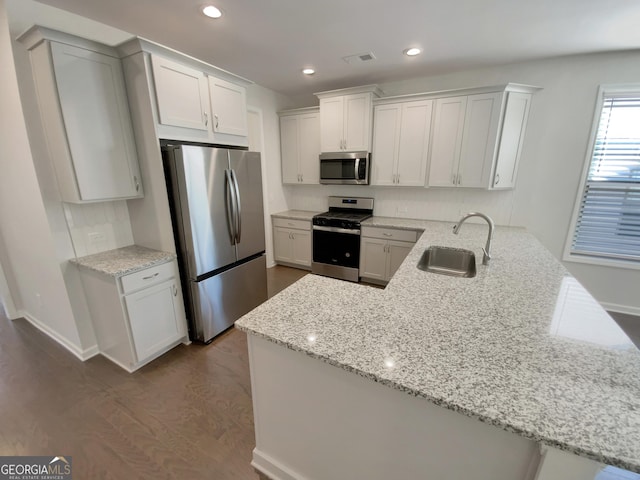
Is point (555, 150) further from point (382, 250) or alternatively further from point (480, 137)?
point (382, 250)

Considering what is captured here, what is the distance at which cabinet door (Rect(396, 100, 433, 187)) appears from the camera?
324 cm

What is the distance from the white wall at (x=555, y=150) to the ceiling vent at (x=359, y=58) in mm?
941

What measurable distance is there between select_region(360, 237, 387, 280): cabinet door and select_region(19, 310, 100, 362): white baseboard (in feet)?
9.86

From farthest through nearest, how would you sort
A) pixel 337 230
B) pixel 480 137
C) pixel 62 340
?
1. pixel 337 230
2. pixel 480 137
3. pixel 62 340

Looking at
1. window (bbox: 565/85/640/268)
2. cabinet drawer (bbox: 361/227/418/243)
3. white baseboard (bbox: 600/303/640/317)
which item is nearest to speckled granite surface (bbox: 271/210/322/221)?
cabinet drawer (bbox: 361/227/418/243)

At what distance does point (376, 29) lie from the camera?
2.21 metres

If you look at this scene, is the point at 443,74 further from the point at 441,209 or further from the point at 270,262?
the point at 270,262

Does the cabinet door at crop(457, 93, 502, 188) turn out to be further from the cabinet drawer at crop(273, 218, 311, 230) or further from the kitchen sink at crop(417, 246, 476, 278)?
the cabinet drawer at crop(273, 218, 311, 230)

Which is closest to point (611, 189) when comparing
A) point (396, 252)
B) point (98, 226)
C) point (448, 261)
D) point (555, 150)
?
point (555, 150)

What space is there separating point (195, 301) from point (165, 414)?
879 mm

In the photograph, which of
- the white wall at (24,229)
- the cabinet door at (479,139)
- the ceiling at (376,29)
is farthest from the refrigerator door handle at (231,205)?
the cabinet door at (479,139)

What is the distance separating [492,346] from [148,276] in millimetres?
2314

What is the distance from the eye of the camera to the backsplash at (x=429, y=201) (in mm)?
3318

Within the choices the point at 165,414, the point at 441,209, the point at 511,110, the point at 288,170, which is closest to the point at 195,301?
the point at 165,414
